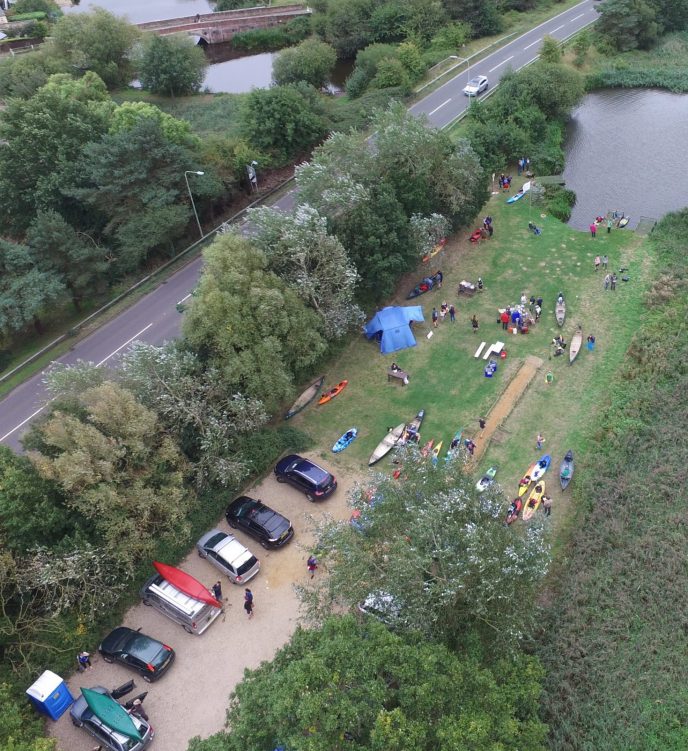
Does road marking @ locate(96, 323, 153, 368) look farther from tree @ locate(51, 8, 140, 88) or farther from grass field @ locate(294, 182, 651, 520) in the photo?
tree @ locate(51, 8, 140, 88)

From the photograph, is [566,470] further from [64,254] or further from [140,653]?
[64,254]

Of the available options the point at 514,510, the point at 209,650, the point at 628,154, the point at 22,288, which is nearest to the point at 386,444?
the point at 514,510

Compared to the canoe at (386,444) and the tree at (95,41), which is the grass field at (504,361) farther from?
the tree at (95,41)

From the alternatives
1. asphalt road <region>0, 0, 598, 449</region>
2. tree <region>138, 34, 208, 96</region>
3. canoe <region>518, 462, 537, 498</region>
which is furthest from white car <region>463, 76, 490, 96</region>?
canoe <region>518, 462, 537, 498</region>

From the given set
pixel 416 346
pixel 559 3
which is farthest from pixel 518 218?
pixel 559 3

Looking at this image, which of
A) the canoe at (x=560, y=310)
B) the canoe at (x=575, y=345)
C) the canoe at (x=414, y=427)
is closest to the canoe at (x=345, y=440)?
the canoe at (x=414, y=427)

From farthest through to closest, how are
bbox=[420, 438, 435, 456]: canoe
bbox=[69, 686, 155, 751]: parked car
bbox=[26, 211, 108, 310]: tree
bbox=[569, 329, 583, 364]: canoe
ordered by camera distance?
1. bbox=[26, 211, 108, 310]: tree
2. bbox=[569, 329, 583, 364]: canoe
3. bbox=[420, 438, 435, 456]: canoe
4. bbox=[69, 686, 155, 751]: parked car
